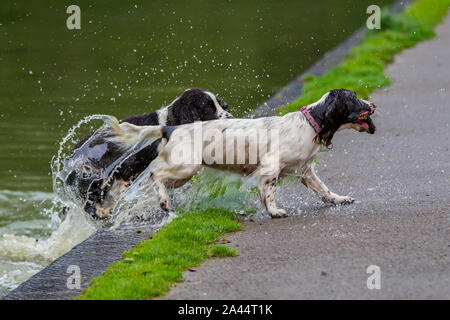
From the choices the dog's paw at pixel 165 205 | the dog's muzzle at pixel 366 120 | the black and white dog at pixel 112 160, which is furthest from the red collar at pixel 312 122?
the dog's paw at pixel 165 205

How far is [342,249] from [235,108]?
676cm

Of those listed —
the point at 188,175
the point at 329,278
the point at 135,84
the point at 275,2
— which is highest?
the point at 275,2

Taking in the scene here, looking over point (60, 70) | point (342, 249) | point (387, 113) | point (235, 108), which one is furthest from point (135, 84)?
point (342, 249)

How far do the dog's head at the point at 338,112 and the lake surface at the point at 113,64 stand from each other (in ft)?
9.06

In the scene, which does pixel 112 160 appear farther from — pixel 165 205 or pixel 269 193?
pixel 269 193

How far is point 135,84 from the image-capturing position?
15.7 m

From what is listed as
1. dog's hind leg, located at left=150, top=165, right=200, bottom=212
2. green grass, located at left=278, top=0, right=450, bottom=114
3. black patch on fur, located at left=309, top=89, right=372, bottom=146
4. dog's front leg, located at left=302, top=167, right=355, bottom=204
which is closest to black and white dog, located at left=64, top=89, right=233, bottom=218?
dog's hind leg, located at left=150, top=165, right=200, bottom=212

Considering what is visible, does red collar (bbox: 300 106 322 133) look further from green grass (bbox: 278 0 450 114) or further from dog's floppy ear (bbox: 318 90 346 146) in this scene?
green grass (bbox: 278 0 450 114)

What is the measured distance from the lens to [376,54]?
54.3ft

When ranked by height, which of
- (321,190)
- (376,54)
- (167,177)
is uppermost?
(376,54)

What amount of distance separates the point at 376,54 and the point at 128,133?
970 centimetres

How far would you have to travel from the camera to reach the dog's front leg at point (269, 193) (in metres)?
7.29

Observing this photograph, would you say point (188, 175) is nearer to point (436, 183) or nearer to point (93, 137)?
point (93, 137)

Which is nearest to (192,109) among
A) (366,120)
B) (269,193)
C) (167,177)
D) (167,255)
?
(167,177)
